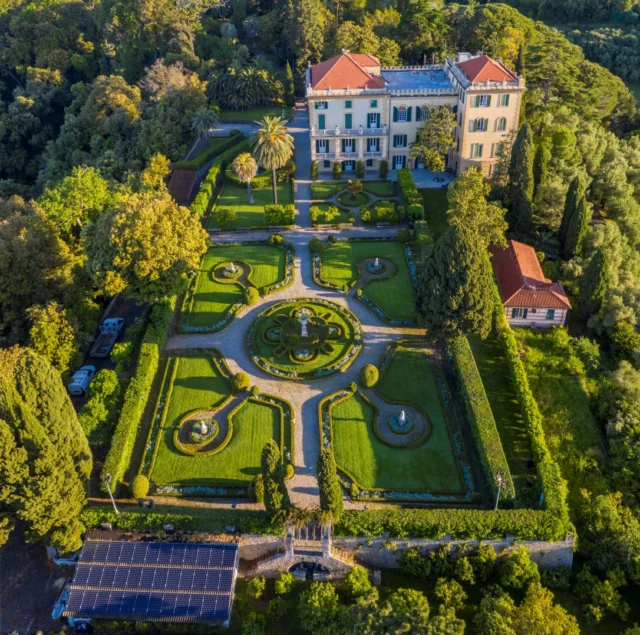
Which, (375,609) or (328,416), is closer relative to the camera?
(375,609)

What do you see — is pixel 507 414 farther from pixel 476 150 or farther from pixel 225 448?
pixel 476 150

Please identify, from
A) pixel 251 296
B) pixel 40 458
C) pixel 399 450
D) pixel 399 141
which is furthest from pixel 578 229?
pixel 40 458

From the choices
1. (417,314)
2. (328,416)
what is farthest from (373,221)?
(328,416)

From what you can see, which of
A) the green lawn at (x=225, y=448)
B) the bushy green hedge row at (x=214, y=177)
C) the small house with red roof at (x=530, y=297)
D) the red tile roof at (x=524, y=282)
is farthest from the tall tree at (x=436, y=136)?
the green lawn at (x=225, y=448)

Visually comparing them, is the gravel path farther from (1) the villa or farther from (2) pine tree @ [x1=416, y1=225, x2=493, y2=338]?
(1) the villa

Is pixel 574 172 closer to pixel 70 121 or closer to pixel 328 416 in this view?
pixel 328 416

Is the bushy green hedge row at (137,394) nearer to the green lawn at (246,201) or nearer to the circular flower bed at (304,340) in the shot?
the circular flower bed at (304,340)

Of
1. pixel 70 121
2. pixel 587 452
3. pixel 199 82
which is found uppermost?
pixel 199 82
